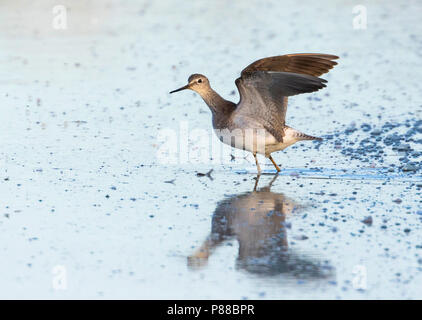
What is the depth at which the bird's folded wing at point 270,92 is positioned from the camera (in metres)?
7.62

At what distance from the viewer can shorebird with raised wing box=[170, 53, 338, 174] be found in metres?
7.64

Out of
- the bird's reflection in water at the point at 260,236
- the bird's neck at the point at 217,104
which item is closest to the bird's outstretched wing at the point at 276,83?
the bird's neck at the point at 217,104

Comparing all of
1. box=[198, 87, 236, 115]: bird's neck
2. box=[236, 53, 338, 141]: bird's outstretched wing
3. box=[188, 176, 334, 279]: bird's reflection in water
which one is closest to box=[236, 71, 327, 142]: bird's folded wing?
box=[236, 53, 338, 141]: bird's outstretched wing

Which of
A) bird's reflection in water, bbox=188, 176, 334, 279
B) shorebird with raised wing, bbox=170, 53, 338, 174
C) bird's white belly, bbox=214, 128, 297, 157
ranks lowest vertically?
bird's reflection in water, bbox=188, 176, 334, 279

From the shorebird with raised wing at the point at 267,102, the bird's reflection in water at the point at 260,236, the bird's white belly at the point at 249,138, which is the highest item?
the shorebird with raised wing at the point at 267,102

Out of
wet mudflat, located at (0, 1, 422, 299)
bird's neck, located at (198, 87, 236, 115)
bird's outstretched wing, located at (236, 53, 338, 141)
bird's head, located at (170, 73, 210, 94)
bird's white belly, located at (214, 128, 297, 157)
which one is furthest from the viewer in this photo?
bird's head, located at (170, 73, 210, 94)

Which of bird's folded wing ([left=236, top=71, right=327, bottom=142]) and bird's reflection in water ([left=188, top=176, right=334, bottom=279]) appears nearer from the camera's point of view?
bird's reflection in water ([left=188, top=176, right=334, bottom=279])

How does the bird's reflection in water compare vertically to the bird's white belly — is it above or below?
below

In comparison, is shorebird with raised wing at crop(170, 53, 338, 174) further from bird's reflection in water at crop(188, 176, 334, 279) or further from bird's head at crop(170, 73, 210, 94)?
bird's reflection in water at crop(188, 176, 334, 279)

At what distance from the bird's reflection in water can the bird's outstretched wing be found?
0.88m

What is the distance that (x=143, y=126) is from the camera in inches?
380

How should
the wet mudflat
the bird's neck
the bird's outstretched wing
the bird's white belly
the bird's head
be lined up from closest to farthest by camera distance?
the wet mudflat < the bird's outstretched wing < the bird's white belly < the bird's neck < the bird's head

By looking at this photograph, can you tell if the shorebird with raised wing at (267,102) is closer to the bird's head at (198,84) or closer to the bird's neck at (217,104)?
the bird's neck at (217,104)
